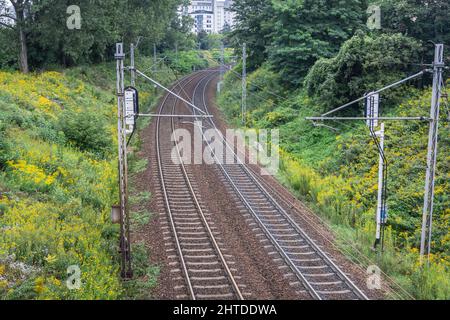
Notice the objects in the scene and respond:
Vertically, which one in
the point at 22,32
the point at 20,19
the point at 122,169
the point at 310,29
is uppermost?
the point at 20,19

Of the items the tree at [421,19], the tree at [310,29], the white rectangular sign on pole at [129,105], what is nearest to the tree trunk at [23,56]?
the tree at [310,29]

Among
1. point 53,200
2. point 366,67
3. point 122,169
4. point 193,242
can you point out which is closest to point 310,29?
point 366,67

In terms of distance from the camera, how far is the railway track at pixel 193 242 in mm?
12273

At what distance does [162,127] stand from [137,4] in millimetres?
22681

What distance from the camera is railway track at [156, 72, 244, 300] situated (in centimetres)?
1227

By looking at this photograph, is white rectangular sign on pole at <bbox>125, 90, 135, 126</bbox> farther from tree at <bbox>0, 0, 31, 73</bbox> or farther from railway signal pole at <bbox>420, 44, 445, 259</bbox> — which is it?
tree at <bbox>0, 0, 31, 73</bbox>

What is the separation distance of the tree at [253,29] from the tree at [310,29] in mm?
7406

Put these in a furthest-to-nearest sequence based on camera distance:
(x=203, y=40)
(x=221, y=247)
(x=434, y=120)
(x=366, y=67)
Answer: (x=203, y=40) < (x=366, y=67) < (x=221, y=247) < (x=434, y=120)

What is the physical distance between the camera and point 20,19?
34.9m

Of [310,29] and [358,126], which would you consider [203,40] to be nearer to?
[310,29]

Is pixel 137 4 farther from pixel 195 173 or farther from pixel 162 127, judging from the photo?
pixel 195 173

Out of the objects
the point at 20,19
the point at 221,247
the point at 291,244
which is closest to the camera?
the point at 221,247

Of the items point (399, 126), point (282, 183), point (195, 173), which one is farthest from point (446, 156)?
point (195, 173)

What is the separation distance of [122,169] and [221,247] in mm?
4423
